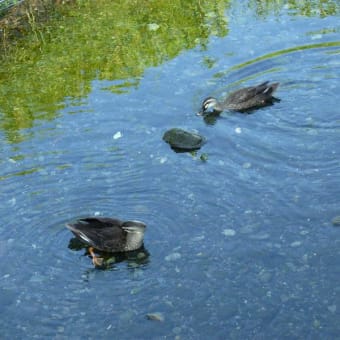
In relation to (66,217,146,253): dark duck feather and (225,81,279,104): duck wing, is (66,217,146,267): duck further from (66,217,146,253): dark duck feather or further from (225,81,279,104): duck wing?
(225,81,279,104): duck wing

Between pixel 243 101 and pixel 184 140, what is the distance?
152cm

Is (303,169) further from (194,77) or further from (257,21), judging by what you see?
(257,21)

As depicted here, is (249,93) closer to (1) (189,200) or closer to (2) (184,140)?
(2) (184,140)

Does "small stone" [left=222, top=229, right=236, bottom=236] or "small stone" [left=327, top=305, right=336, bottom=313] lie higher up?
"small stone" [left=222, top=229, right=236, bottom=236]

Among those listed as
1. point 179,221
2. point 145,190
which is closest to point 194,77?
point 145,190

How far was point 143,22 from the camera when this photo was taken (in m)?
17.8

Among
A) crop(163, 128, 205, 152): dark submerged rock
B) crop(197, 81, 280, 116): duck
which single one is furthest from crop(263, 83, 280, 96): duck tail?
crop(163, 128, 205, 152): dark submerged rock

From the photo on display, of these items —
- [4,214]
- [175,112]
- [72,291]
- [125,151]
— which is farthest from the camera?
[175,112]

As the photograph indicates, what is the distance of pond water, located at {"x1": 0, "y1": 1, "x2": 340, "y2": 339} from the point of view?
8672mm

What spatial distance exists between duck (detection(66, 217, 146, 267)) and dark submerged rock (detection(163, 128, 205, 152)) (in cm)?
262

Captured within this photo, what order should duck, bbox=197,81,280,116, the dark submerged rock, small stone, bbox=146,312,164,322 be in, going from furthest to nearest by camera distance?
duck, bbox=197,81,280,116, the dark submerged rock, small stone, bbox=146,312,164,322

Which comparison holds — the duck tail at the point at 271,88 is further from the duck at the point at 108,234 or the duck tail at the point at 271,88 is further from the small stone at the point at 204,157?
the duck at the point at 108,234

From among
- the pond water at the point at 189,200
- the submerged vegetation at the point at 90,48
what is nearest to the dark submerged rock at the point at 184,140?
the pond water at the point at 189,200

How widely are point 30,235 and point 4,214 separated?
802 millimetres
